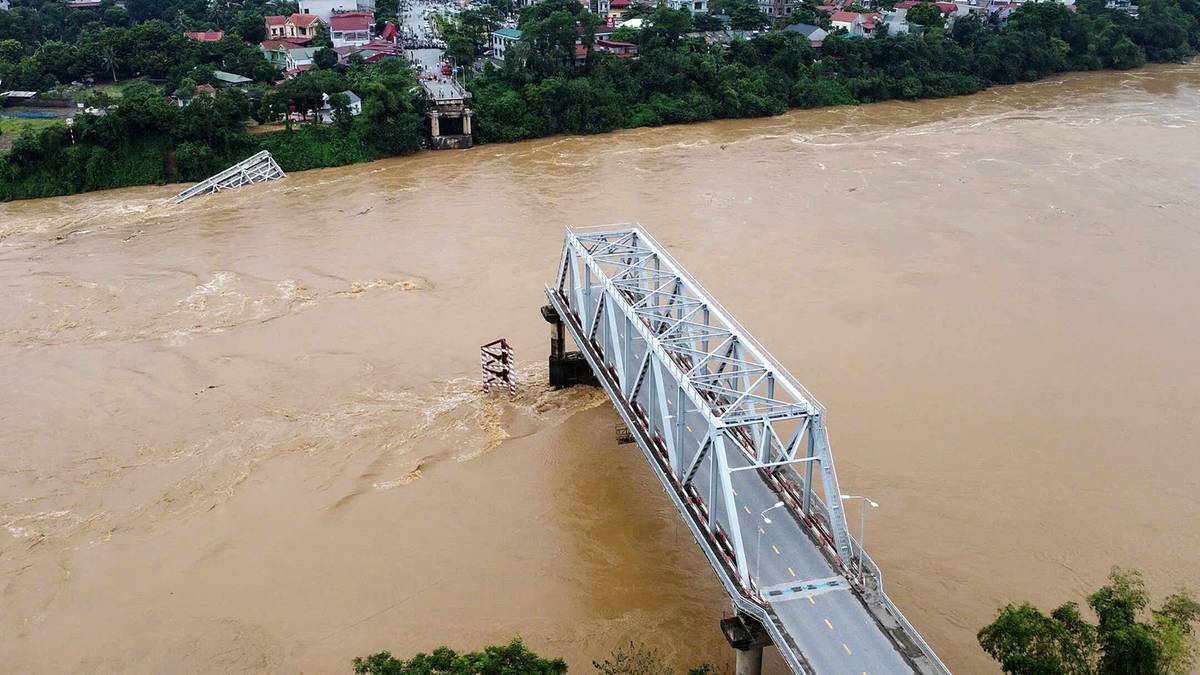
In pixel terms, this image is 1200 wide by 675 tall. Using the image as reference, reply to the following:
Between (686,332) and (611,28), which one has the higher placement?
(611,28)

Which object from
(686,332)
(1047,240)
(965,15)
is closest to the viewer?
(686,332)

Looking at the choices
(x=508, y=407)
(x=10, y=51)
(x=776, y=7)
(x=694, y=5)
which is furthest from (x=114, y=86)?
(x=776, y=7)

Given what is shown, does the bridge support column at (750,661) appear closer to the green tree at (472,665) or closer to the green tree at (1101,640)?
the green tree at (472,665)

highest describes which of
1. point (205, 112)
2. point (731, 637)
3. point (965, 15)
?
point (965, 15)

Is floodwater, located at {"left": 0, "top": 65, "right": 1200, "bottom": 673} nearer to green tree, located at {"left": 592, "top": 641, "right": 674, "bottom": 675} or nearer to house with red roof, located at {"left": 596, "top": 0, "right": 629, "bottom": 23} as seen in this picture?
green tree, located at {"left": 592, "top": 641, "right": 674, "bottom": 675}

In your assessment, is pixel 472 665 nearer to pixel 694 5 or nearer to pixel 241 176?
pixel 241 176

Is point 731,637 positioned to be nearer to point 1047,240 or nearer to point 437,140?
point 1047,240

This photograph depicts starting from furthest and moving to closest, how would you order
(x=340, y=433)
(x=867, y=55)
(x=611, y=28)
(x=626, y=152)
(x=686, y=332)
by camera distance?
(x=611, y=28) → (x=867, y=55) → (x=626, y=152) → (x=340, y=433) → (x=686, y=332)

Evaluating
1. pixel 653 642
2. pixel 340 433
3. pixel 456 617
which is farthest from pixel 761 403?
pixel 340 433
